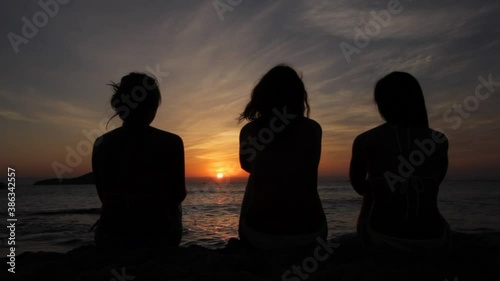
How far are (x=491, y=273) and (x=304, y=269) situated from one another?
4.59 ft

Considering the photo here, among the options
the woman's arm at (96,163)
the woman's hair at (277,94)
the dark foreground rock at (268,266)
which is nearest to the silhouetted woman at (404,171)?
the dark foreground rock at (268,266)

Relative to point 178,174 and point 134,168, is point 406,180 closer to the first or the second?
point 178,174

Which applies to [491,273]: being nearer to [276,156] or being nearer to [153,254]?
[276,156]

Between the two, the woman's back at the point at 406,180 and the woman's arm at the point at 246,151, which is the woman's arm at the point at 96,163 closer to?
the woman's arm at the point at 246,151

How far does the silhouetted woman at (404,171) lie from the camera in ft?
9.14

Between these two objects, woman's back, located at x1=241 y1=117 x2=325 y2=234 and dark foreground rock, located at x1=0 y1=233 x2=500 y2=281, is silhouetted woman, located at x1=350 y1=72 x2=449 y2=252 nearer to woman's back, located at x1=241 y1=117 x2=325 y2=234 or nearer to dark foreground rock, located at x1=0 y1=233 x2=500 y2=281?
dark foreground rock, located at x1=0 y1=233 x2=500 y2=281

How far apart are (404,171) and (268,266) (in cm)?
131

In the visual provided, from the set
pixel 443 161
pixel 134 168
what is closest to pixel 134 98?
pixel 134 168

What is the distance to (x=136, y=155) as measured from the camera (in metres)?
3.13

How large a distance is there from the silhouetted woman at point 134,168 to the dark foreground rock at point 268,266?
0.79ft

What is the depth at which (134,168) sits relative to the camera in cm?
317

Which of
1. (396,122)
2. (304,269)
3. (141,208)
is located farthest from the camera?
(141,208)

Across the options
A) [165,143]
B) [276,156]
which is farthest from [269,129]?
[165,143]

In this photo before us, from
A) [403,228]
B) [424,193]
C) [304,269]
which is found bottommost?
[304,269]
